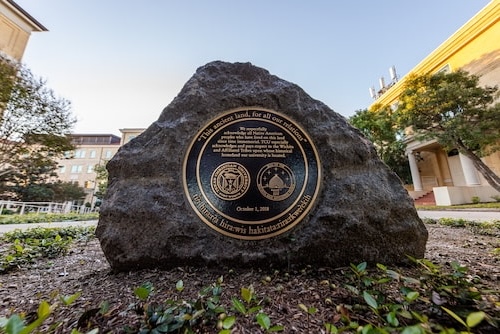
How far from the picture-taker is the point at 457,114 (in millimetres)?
13922

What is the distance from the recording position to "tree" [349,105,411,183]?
1959 cm

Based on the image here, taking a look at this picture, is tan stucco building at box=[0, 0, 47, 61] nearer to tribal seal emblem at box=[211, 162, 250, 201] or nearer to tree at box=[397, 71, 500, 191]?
tribal seal emblem at box=[211, 162, 250, 201]

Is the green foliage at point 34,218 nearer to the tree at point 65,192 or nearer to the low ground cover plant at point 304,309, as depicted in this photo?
the low ground cover plant at point 304,309

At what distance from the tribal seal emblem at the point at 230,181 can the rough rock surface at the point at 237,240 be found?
0.37 meters

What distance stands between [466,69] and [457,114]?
6.59 meters

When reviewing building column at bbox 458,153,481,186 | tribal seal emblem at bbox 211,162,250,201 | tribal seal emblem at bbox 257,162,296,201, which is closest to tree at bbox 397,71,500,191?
building column at bbox 458,153,481,186

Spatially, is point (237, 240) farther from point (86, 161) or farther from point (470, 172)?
point (86, 161)

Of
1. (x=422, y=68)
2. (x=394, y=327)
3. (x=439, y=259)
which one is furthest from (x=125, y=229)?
(x=422, y=68)

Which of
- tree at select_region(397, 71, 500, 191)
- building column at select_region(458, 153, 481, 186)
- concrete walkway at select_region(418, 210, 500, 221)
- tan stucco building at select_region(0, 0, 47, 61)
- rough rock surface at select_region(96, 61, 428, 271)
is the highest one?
tan stucco building at select_region(0, 0, 47, 61)

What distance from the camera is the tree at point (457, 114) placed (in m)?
13.1

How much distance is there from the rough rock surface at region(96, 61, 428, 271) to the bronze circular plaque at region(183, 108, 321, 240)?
0.10 metres

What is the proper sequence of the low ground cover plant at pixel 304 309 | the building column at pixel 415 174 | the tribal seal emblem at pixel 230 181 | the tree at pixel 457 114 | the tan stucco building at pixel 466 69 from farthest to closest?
the building column at pixel 415 174 → the tan stucco building at pixel 466 69 → the tree at pixel 457 114 → the tribal seal emblem at pixel 230 181 → the low ground cover plant at pixel 304 309

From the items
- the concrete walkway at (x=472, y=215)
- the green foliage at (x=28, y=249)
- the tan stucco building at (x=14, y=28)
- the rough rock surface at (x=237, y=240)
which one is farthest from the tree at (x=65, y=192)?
the concrete walkway at (x=472, y=215)

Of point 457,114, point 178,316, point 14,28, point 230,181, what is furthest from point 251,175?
point 14,28
